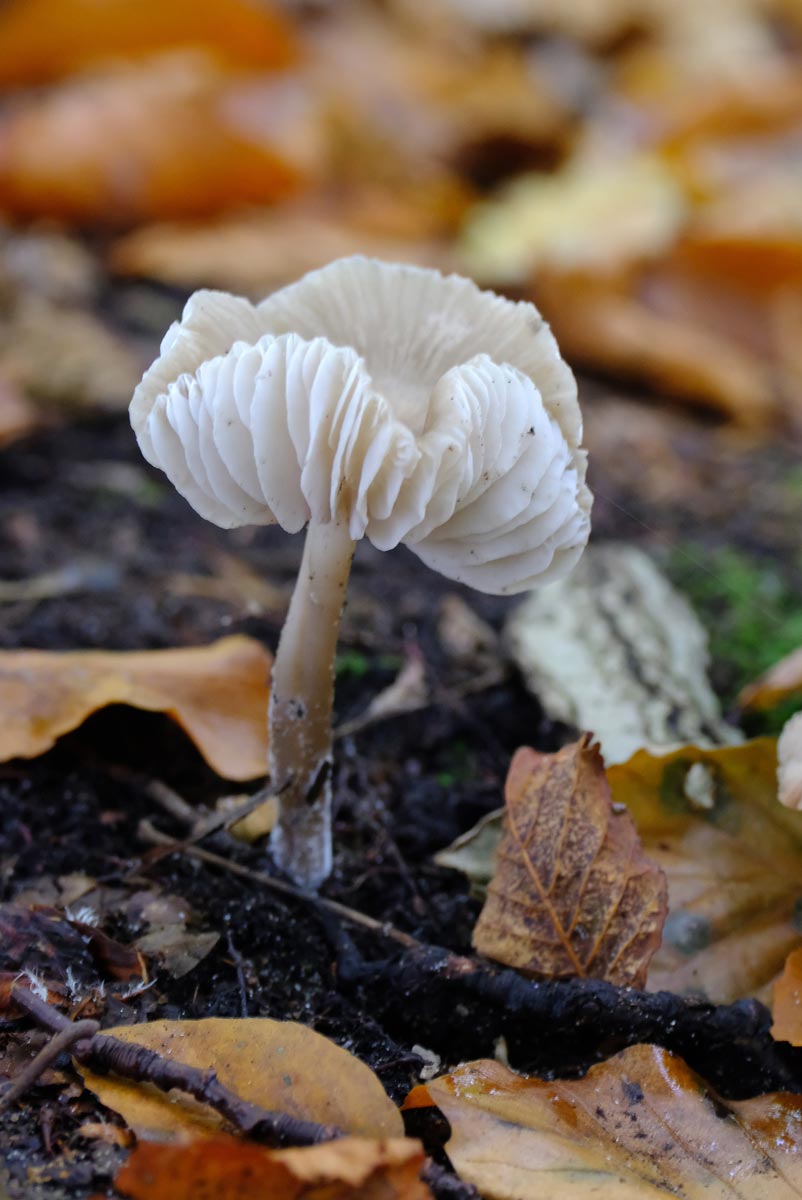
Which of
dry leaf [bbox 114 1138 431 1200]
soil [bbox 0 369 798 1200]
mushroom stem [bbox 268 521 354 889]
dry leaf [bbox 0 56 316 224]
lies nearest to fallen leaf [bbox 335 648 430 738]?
soil [bbox 0 369 798 1200]

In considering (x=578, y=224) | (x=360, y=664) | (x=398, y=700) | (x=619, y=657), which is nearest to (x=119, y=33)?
(x=578, y=224)

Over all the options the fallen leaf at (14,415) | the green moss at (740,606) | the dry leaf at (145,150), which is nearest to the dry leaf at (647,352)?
the green moss at (740,606)

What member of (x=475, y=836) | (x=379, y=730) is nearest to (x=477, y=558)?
(x=475, y=836)

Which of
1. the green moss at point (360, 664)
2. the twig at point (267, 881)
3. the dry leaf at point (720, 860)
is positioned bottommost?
the green moss at point (360, 664)

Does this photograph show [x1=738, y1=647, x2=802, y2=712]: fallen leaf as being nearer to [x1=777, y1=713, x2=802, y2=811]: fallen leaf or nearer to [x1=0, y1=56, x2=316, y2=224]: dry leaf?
[x1=777, y1=713, x2=802, y2=811]: fallen leaf

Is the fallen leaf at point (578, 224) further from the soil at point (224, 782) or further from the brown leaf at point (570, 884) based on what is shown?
the brown leaf at point (570, 884)

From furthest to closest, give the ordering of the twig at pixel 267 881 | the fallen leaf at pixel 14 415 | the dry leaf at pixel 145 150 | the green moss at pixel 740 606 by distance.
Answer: the dry leaf at pixel 145 150
the fallen leaf at pixel 14 415
the green moss at pixel 740 606
the twig at pixel 267 881

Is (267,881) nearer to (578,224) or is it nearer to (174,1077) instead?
(174,1077)
